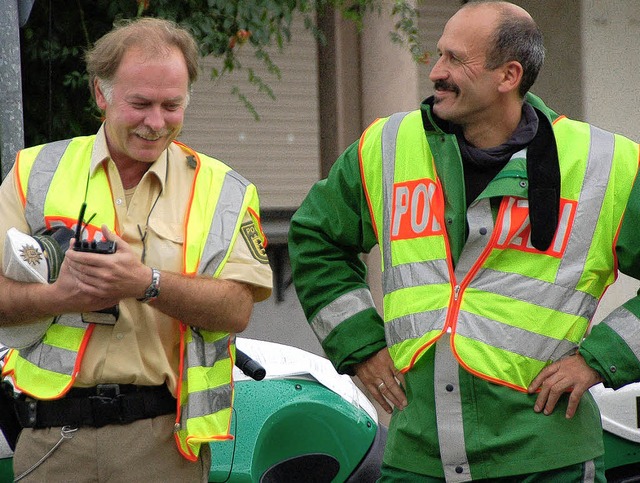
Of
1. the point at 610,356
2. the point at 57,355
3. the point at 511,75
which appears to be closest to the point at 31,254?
the point at 57,355

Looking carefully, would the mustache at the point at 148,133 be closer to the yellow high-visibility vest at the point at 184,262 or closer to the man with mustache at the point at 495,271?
the yellow high-visibility vest at the point at 184,262

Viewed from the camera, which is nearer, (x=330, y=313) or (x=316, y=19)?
(x=330, y=313)

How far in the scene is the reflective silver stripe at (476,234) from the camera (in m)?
3.27

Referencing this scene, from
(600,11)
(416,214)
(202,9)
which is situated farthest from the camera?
(600,11)

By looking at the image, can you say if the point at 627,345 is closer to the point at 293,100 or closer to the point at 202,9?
the point at 202,9

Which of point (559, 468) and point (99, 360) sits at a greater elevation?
point (99, 360)

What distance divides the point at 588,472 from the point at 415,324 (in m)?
0.57

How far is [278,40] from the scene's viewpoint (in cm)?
703

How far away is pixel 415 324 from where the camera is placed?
3.31 m

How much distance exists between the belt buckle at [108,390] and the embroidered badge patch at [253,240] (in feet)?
1.61

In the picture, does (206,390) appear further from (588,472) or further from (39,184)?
(588,472)

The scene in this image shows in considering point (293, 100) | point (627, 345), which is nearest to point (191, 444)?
point (627, 345)

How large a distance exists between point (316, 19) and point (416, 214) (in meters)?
5.64

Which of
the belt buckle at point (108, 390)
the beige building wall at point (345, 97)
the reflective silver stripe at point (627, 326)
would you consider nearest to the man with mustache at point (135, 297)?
the belt buckle at point (108, 390)
